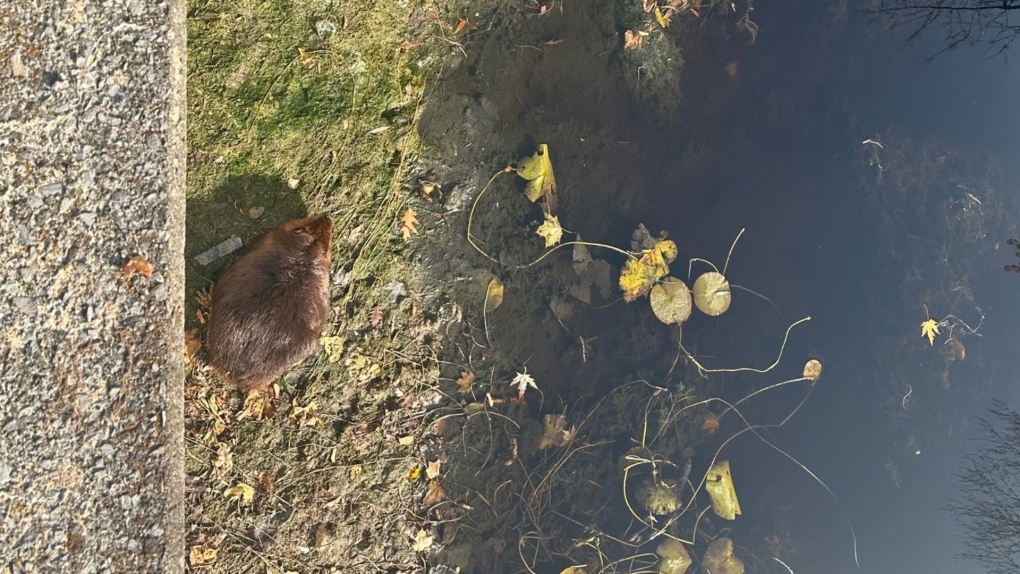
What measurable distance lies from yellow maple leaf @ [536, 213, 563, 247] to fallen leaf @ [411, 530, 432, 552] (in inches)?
83.8

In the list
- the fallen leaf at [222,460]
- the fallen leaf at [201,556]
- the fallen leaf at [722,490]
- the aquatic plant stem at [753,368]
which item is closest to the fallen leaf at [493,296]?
the aquatic plant stem at [753,368]

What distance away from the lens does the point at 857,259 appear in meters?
4.42

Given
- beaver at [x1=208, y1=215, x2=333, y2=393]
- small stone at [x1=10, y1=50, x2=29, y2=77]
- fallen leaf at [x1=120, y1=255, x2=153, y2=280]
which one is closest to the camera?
small stone at [x1=10, y1=50, x2=29, y2=77]

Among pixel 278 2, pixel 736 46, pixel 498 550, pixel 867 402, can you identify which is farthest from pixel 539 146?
pixel 867 402

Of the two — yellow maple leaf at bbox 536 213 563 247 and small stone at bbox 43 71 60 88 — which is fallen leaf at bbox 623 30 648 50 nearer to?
yellow maple leaf at bbox 536 213 563 247

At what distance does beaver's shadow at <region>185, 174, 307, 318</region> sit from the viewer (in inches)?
143

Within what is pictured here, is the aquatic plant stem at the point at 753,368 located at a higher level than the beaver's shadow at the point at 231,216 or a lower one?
lower

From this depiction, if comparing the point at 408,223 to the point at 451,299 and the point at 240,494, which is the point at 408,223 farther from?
the point at 240,494

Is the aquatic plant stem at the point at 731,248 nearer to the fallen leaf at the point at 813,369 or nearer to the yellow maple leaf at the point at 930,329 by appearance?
the fallen leaf at the point at 813,369

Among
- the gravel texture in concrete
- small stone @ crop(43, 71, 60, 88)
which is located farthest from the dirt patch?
small stone @ crop(43, 71, 60, 88)

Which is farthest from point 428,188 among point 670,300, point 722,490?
point 722,490

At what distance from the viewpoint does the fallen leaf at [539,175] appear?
3992mm

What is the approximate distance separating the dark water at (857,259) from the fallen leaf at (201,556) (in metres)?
3.58

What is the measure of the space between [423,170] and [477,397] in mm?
1586
